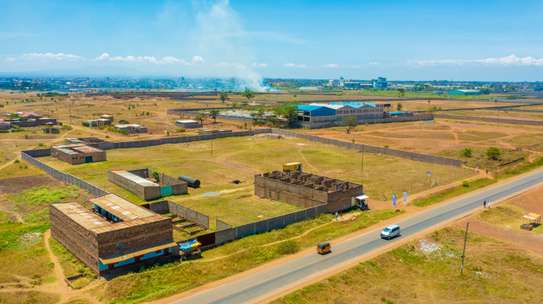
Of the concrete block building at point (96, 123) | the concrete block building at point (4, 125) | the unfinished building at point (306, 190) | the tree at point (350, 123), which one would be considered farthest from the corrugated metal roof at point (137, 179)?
the concrete block building at point (4, 125)

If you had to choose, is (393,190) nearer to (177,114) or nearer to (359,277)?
(359,277)

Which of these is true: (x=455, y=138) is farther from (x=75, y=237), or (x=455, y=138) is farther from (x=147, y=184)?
(x=75, y=237)

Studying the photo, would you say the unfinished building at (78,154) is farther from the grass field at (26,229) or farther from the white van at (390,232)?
the white van at (390,232)

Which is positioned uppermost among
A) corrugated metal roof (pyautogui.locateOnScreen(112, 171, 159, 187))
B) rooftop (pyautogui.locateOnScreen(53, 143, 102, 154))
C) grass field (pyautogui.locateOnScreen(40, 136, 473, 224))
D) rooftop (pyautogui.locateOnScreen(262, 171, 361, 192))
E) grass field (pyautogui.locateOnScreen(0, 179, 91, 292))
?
rooftop (pyautogui.locateOnScreen(262, 171, 361, 192))

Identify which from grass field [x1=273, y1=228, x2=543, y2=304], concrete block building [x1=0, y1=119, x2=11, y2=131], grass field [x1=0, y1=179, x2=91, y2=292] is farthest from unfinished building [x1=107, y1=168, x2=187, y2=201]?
concrete block building [x1=0, y1=119, x2=11, y2=131]

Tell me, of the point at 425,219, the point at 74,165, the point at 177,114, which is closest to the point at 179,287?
the point at 425,219

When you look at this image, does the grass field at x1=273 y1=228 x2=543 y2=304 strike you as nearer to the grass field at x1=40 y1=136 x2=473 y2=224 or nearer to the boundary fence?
the grass field at x1=40 y1=136 x2=473 y2=224
